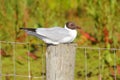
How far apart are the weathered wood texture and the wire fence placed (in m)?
1.62

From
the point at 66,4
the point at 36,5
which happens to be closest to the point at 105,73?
the point at 36,5

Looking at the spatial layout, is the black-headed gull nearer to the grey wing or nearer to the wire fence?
the grey wing

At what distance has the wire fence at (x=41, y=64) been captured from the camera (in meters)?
6.20

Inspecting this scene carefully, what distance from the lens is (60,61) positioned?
4.16 metres

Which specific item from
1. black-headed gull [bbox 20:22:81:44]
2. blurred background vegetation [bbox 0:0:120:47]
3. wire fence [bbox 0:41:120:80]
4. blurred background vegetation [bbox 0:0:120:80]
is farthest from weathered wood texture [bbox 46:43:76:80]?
blurred background vegetation [bbox 0:0:120:47]

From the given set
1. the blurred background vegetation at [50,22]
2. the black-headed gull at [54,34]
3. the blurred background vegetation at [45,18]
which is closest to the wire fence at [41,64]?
the blurred background vegetation at [50,22]

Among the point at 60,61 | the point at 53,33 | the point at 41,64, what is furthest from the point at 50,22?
the point at 60,61

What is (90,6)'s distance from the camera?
7230 millimetres

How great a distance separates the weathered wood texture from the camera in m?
4.14

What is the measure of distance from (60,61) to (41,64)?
254cm

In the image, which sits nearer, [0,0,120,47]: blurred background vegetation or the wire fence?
the wire fence

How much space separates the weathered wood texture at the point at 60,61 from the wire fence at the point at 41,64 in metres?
1.62

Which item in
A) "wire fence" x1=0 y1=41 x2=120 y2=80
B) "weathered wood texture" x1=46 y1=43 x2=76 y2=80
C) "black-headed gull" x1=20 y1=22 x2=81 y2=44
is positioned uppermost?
"black-headed gull" x1=20 y1=22 x2=81 y2=44

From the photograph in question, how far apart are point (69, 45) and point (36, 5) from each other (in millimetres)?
3625
